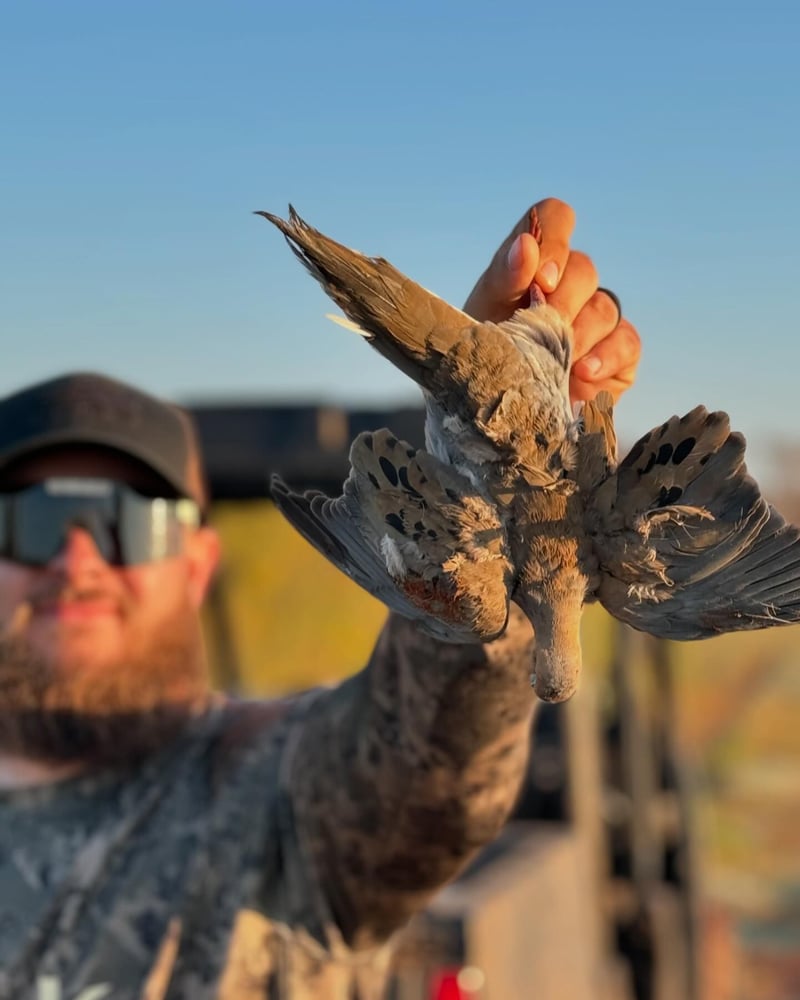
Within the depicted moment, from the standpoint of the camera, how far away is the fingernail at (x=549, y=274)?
4.24 feet

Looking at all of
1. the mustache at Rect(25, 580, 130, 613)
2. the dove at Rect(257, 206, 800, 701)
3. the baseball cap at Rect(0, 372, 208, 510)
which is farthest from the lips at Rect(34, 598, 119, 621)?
the dove at Rect(257, 206, 800, 701)

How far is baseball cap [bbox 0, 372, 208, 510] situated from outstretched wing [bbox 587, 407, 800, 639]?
1.45 m

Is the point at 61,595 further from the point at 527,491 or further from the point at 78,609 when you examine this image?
the point at 527,491

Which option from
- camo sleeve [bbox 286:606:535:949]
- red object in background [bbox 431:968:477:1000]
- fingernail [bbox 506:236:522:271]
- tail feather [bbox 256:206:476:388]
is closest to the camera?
tail feather [bbox 256:206:476:388]

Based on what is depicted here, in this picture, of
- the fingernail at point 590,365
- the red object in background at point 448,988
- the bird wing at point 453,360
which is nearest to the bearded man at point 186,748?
the fingernail at point 590,365

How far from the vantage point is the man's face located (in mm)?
2322

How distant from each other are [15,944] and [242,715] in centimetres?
53

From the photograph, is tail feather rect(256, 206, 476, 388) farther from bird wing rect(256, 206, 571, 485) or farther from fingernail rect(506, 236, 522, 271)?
fingernail rect(506, 236, 522, 271)

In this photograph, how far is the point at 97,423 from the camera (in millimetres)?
2428

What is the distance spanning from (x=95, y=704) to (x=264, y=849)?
1.45 feet

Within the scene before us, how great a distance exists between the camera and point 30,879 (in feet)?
6.91

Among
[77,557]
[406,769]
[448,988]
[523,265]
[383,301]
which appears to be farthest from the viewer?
[448,988]

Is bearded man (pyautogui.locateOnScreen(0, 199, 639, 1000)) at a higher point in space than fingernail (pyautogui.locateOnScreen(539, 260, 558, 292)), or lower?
lower

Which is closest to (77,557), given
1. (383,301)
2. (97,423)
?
(97,423)
